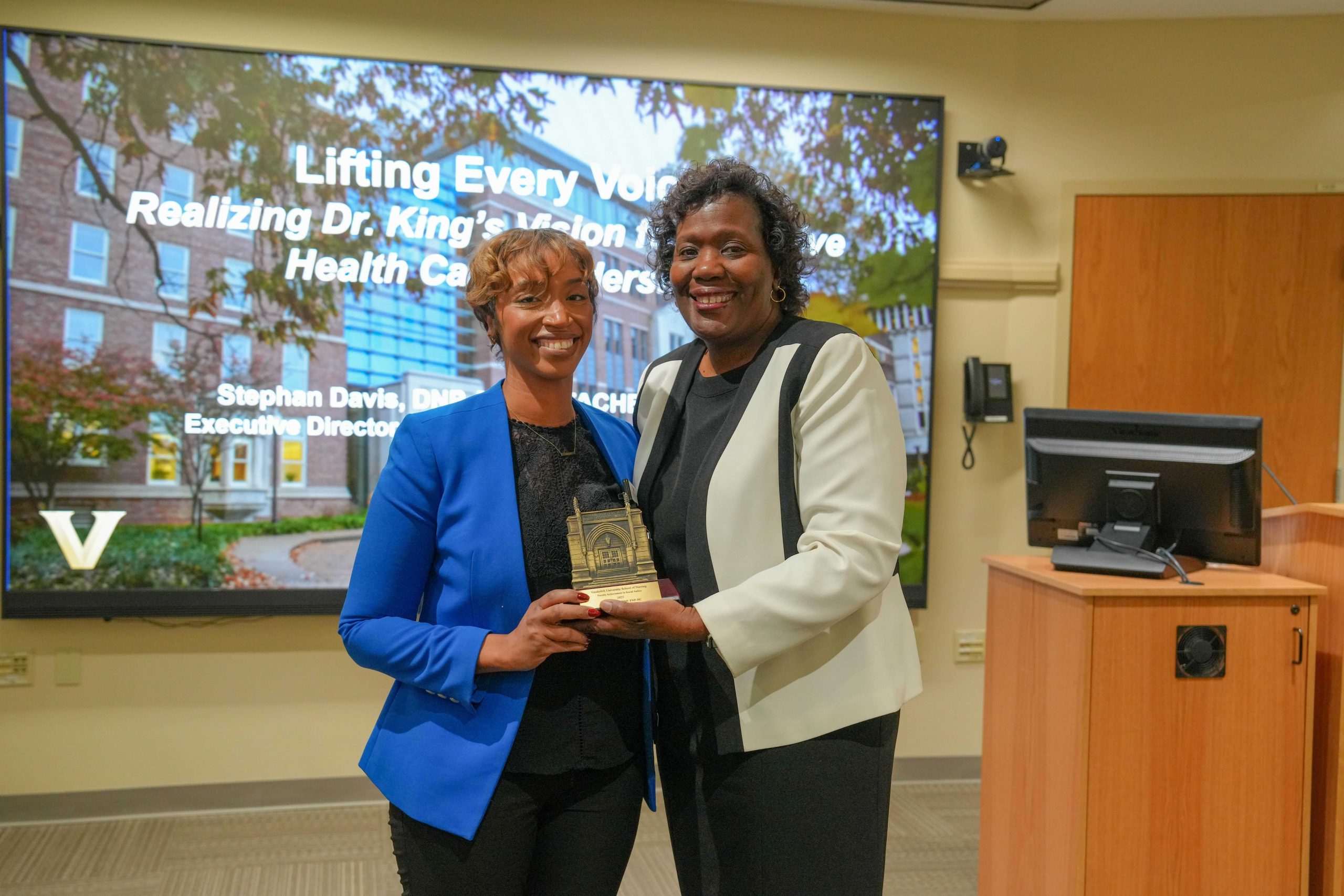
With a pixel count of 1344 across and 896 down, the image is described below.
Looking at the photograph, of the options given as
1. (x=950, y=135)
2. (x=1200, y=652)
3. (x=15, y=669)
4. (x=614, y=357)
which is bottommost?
(x=15, y=669)

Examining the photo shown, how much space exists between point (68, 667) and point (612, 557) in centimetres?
310

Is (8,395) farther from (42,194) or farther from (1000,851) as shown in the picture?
(1000,851)

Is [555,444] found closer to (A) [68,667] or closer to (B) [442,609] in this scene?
(B) [442,609]

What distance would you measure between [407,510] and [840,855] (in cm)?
81

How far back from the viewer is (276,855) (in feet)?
10.4

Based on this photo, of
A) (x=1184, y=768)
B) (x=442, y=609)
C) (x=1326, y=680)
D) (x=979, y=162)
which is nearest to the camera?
(x=442, y=609)

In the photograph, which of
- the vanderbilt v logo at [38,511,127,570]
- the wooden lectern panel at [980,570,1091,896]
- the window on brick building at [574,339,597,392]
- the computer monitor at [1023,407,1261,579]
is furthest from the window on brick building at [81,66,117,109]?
the wooden lectern panel at [980,570,1091,896]

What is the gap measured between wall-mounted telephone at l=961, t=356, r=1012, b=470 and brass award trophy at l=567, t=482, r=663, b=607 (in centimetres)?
283

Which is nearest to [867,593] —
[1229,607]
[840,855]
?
[840,855]

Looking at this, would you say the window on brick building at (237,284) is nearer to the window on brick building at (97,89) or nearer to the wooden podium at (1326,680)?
the window on brick building at (97,89)

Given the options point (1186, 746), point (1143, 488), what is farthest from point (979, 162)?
point (1186, 746)

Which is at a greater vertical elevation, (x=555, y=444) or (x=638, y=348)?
(x=638, y=348)

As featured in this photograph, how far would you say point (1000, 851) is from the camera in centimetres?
242

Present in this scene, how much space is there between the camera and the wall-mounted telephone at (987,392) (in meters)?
3.87
